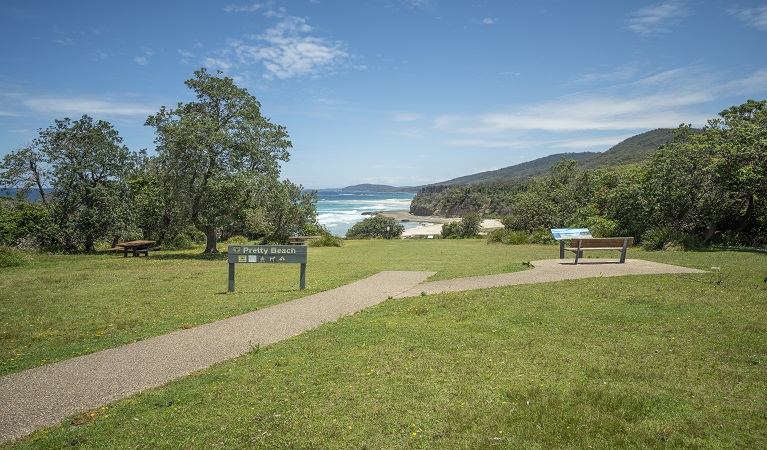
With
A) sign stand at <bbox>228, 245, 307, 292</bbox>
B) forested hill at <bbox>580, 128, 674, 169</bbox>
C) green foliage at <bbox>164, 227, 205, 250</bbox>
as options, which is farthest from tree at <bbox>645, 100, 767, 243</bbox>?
forested hill at <bbox>580, 128, 674, 169</bbox>

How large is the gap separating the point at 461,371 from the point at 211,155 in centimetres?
1701

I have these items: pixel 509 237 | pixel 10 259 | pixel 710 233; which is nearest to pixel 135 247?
pixel 10 259

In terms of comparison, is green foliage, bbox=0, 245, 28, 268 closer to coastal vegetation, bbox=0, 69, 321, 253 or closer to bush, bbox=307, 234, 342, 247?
coastal vegetation, bbox=0, 69, 321, 253

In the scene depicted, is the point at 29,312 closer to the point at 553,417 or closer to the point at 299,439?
the point at 299,439

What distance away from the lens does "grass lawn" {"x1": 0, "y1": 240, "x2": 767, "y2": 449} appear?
12.1 feet

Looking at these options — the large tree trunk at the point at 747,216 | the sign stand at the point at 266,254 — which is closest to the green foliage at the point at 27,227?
the sign stand at the point at 266,254

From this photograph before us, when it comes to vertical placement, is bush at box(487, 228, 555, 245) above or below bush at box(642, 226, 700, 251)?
below

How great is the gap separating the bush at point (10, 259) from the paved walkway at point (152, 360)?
12111 mm

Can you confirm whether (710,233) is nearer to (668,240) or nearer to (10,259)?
(668,240)

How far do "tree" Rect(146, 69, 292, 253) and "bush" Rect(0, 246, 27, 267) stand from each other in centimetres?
604

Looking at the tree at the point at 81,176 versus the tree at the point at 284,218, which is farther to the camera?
the tree at the point at 284,218

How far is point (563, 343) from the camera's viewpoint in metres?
5.77

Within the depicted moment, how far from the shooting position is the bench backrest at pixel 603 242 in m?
12.4

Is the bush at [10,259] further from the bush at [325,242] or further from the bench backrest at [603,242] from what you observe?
the bench backrest at [603,242]
